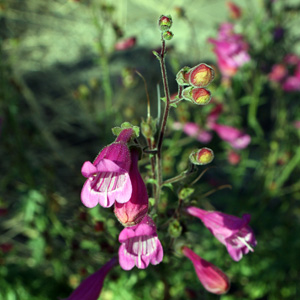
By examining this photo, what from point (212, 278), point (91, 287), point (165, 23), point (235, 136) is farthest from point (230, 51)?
point (91, 287)

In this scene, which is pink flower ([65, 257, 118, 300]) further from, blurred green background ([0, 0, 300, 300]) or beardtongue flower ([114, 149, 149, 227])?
beardtongue flower ([114, 149, 149, 227])

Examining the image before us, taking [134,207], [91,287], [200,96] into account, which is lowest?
[91,287]

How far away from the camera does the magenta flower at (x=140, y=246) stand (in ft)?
4.03

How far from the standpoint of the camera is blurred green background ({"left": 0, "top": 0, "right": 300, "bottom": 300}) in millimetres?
2139

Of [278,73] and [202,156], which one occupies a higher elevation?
[278,73]

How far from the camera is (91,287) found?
57.9 inches

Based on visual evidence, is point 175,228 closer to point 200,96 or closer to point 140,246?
point 140,246

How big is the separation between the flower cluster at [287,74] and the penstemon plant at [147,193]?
152 cm

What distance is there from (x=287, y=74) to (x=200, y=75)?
1745 mm

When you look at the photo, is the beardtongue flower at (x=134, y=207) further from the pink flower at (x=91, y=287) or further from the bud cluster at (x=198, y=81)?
the pink flower at (x=91, y=287)

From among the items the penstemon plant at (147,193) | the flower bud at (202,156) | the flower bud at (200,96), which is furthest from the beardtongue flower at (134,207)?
the flower bud at (200,96)

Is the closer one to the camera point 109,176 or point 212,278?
point 109,176

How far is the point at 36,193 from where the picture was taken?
2377 millimetres

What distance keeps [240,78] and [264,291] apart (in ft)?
5.30
